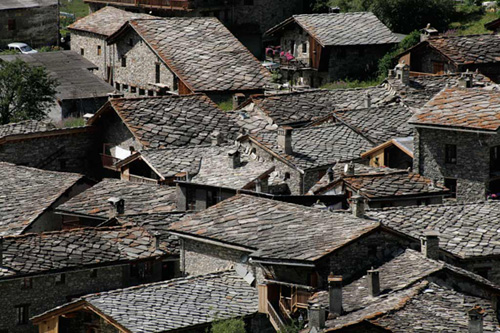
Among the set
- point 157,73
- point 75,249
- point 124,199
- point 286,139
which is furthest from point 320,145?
point 157,73

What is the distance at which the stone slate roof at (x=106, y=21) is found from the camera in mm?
89625

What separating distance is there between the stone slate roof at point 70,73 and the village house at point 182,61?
1.61 meters

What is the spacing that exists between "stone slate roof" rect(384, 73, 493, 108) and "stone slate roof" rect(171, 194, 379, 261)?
2192 cm

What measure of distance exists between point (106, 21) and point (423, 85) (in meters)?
24.6

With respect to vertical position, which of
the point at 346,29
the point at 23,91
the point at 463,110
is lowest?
the point at 463,110

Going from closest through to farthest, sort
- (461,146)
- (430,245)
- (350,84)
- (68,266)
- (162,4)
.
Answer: (430,245) → (68,266) → (461,146) → (350,84) → (162,4)

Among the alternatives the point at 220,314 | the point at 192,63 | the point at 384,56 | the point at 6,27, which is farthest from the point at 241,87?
the point at 220,314

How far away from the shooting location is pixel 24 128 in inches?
2736

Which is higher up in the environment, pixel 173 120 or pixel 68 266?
pixel 173 120

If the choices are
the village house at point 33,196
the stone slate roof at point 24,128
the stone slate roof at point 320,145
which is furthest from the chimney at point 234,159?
the stone slate roof at point 24,128

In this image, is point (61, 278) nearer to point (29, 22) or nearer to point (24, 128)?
point (24, 128)

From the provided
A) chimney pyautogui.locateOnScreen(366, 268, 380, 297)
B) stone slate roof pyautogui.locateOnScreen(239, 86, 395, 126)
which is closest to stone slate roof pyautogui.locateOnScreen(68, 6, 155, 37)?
stone slate roof pyautogui.locateOnScreen(239, 86, 395, 126)

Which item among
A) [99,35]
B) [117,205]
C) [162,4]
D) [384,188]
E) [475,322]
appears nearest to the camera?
[475,322]

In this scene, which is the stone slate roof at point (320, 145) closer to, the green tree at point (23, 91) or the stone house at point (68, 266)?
the stone house at point (68, 266)
